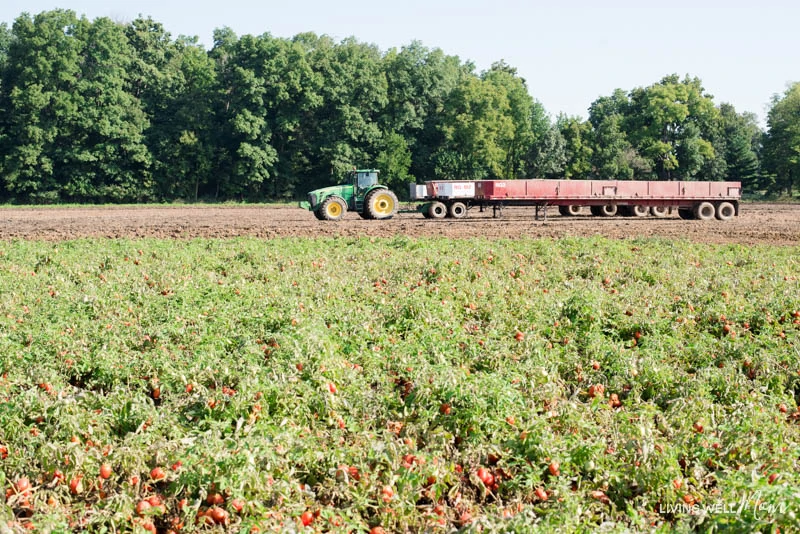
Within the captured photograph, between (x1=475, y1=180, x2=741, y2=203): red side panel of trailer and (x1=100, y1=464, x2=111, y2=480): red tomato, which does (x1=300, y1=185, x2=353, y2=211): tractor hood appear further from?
(x1=100, y1=464, x2=111, y2=480): red tomato

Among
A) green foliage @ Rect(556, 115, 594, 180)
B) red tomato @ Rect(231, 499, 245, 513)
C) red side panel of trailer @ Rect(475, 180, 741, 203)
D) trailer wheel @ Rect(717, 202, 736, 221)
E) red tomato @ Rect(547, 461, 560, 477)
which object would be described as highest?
green foliage @ Rect(556, 115, 594, 180)

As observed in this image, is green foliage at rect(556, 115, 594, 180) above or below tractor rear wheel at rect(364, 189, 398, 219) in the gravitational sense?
above

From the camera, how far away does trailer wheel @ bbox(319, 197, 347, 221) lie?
1085 inches

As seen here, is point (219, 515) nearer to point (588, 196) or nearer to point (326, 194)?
point (326, 194)

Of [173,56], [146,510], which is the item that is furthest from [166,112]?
[146,510]

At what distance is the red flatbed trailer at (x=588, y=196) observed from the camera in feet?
94.8

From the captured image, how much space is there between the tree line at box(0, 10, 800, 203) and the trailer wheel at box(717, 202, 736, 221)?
29.4 m

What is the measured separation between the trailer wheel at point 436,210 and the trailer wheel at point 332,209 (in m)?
3.72

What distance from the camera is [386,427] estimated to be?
6016 millimetres

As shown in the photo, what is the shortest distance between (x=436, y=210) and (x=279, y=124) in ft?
107

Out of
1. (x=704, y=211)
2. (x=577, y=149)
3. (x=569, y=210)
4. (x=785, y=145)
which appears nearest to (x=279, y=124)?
(x=577, y=149)

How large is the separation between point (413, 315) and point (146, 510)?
17.1 feet

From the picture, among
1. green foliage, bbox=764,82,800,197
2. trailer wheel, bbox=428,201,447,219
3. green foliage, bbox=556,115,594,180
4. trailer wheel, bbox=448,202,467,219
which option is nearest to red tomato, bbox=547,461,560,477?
trailer wheel, bbox=428,201,447,219

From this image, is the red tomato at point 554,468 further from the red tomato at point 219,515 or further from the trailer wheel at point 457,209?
the trailer wheel at point 457,209
